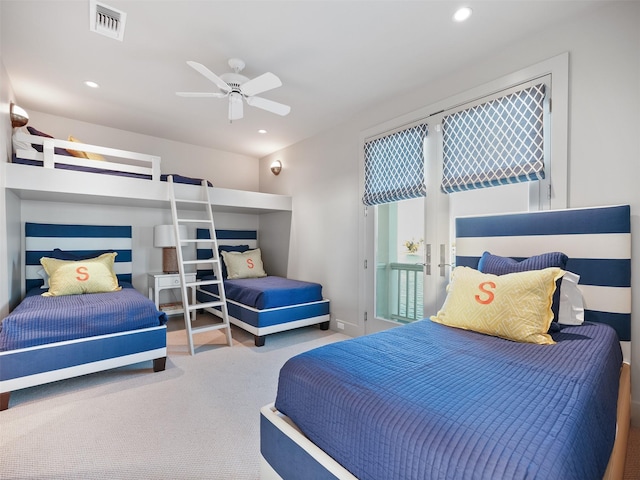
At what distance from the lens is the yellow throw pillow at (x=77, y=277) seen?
293 centimetres

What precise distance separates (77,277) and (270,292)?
1.90m

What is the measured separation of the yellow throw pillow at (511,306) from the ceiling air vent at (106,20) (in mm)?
2826

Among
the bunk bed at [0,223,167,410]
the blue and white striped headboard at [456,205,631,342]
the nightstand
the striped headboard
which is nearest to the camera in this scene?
the blue and white striped headboard at [456,205,631,342]

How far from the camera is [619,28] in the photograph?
186cm

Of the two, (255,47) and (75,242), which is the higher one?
(255,47)

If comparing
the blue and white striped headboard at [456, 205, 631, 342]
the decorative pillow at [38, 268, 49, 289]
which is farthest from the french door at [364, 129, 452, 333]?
the decorative pillow at [38, 268, 49, 289]

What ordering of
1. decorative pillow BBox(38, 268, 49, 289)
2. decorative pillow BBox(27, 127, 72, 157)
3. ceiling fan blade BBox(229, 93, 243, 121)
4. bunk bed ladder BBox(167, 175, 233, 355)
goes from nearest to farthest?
ceiling fan blade BBox(229, 93, 243, 121) → decorative pillow BBox(27, 127, 72, 157) → bunk bed ladder BBox(167, 175, 233, 355) → decorative pillow BBox(38, 268, 49, 289)

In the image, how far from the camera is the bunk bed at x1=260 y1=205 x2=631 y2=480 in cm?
81

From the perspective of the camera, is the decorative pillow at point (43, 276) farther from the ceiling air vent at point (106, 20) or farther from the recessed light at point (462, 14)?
the recessed light at point (462, 14)

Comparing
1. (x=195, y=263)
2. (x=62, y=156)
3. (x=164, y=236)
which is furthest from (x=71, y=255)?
(x=195, y=263)

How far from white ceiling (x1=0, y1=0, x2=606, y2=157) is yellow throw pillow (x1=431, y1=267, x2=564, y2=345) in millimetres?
1698

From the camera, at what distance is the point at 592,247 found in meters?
1.90

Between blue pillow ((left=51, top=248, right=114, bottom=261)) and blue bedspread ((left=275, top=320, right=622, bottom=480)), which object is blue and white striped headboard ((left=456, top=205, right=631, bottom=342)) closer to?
blue bedspread ((left=275, top=320, right=622, bottom=480))

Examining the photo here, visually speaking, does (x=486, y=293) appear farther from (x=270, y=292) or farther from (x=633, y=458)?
(x=270, y=292)
